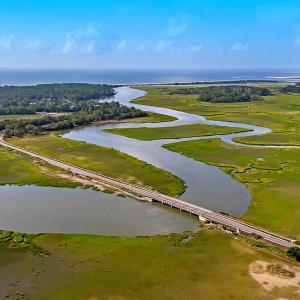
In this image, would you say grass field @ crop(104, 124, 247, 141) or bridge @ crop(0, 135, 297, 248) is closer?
bridge @ crop(0, 135, 297, 248)

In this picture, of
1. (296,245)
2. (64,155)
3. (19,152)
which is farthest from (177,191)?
(19,152)

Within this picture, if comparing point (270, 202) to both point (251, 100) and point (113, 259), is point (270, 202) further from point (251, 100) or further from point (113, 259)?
point (251, 100)

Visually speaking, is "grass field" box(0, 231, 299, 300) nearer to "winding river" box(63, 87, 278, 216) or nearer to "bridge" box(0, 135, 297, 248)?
"bridge" box(0, 135, 297, 248)

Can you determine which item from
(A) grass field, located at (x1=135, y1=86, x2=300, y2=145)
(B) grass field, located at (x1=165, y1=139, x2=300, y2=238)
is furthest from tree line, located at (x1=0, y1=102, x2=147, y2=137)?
(B) grass field, located at (x1=165, y1=139, x2=300, y2=238)

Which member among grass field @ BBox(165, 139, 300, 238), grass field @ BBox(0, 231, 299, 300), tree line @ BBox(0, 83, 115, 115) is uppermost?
tree line @ BBox(0, 83, 115, 115)

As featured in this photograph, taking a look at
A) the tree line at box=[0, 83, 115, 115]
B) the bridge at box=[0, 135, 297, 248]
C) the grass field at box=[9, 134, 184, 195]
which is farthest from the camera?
the tree line at box=[0, 83, 115, 115]

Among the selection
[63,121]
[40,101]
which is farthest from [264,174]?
[40,101]
